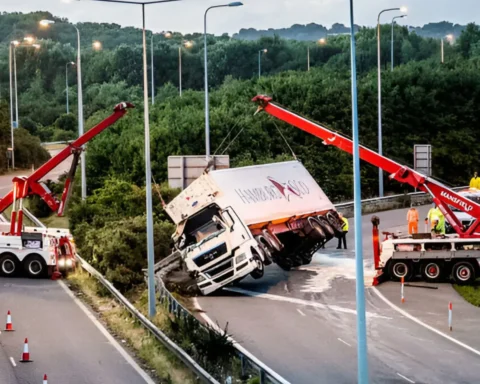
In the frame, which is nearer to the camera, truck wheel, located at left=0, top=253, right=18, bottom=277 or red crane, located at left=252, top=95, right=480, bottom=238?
red crane, located at left=252, top=95, right=480, bottom=238

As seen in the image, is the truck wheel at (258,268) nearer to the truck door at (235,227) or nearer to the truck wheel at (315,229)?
the truck door at (235,227)

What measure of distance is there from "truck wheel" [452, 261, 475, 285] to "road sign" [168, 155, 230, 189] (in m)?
8.97

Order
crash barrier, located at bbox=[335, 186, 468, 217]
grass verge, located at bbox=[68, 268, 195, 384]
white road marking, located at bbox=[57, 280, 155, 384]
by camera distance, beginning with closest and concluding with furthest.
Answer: grass verge, located at bbox=[68, 268, 195, 384]
white road marking, located at bbox=[57, 280, 155, 384]
crash barrier, located at bbox=[335, 186, 468, 217]

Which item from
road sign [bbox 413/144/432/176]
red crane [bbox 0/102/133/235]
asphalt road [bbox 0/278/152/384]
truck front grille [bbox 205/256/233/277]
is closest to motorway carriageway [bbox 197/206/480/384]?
truck front grille [bbox 205/256/233/277]

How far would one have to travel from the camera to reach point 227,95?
74688 millimetres

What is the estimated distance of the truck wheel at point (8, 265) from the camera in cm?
3609

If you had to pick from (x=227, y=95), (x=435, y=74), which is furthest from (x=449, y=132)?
(x=227, y=95)

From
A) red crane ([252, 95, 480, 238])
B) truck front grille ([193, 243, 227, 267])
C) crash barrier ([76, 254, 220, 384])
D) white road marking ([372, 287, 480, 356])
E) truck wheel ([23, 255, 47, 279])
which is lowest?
white road marking ([372, 287, 480, 356])

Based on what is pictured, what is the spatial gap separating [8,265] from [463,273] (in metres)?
14.3

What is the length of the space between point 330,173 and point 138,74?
2237 inches

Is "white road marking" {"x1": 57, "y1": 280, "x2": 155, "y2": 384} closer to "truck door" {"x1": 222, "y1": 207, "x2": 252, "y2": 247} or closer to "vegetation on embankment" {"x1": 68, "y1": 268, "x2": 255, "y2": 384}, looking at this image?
"vegetation on embankment" {"x1": 68, "y1": 268, "x2": 255, "y2": 384}

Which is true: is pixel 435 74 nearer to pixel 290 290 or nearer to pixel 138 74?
pixel 138 74

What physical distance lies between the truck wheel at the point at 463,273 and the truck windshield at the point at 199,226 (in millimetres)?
7161

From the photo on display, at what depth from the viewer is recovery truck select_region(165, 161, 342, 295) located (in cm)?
3178
